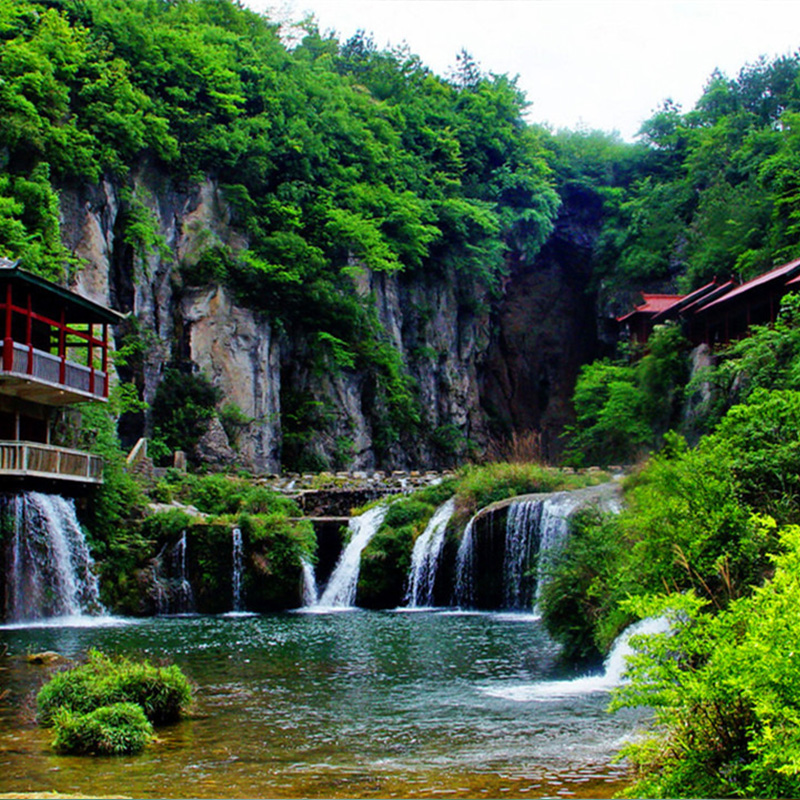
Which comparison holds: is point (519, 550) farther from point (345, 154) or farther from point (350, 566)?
point (345, 154)

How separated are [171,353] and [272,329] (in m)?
5.08

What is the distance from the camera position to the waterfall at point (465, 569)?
26.5 metres

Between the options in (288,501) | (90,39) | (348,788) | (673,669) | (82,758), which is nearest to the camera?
(673,669)

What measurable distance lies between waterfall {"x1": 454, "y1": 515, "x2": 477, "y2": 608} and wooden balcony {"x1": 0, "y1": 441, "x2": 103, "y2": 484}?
10086mm

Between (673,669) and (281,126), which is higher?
(281,126)

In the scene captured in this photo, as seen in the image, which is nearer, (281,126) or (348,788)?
(348,788)

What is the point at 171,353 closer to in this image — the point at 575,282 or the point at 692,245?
the point at 692,245

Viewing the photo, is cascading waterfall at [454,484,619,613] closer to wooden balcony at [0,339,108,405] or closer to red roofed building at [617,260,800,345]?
red roofed building at [617,260,800,345]

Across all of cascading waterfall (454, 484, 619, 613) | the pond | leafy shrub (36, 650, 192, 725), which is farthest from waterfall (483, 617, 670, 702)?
cascading waterfall (454, 484, 619, 613)

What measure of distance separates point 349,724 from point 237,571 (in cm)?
1564

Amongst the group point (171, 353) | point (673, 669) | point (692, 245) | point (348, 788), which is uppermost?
point (692, 245)

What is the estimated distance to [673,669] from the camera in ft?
22.4

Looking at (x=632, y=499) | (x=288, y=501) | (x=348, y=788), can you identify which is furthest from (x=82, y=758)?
(x=288, y=501)

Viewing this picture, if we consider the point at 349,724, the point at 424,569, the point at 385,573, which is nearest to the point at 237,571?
the point at 385,573
